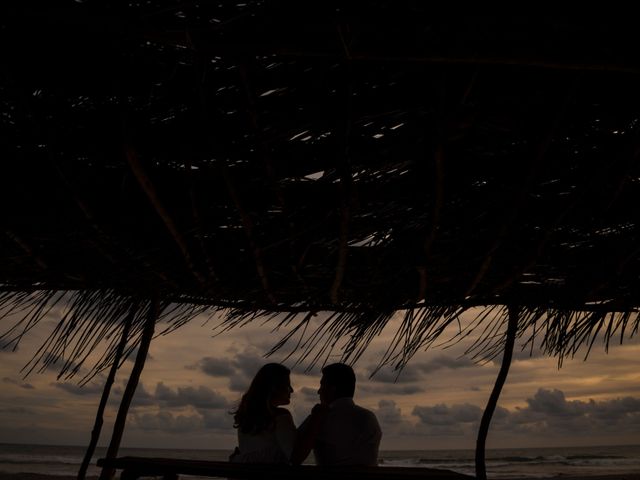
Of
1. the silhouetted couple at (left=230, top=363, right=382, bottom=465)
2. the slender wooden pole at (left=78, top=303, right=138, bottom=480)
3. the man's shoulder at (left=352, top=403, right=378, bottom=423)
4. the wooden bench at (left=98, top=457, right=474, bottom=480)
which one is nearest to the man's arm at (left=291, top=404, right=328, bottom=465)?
the silhouetted couple at (left=230, top=363, right=382, bottom=465)

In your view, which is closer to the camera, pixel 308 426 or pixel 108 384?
pixel 308 426

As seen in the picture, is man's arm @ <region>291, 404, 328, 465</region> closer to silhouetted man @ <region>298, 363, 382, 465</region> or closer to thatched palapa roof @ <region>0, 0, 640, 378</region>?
silhouetted man @ <region>298, 363, 382, 465</region>

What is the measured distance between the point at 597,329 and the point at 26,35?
250cm

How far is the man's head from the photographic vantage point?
2.43 metres

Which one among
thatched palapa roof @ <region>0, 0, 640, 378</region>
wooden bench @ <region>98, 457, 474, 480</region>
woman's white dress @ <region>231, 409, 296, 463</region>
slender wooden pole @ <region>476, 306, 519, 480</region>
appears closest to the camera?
thatched palapa roof @ <region>0, 0, 640, 378</region>

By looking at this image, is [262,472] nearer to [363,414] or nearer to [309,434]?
[309,434]

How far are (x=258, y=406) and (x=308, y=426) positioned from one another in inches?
9.6

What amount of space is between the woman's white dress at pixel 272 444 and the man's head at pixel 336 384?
0.19 meters

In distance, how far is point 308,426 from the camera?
2340mm

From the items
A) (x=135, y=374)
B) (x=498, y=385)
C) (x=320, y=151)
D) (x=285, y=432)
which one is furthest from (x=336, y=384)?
(x=320, y=151)

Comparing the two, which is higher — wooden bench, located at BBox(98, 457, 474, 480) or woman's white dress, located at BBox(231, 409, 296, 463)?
woman's white dress, located at BBox(231, 409, 296, 463)

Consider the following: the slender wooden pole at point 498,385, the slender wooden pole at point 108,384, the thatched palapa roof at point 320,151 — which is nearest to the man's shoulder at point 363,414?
the thatched palapa roof at point 320,151

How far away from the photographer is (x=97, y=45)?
1.30m

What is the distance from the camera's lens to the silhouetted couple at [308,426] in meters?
2.33
